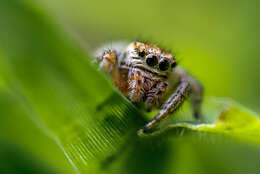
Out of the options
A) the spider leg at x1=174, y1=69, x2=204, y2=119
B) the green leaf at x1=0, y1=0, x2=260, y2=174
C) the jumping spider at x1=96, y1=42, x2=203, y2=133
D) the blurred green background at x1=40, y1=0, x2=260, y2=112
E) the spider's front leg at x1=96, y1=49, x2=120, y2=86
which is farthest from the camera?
the blurred green background at x1=40, y1=0, x2=260, y2=112

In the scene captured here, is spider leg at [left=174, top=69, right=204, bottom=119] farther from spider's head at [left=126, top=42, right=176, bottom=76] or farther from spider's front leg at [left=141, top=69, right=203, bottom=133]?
spider's head at [left=126, top=42, right=176, bottom=76]

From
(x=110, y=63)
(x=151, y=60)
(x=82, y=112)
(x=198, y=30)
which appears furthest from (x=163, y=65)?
(x=198, y=30)

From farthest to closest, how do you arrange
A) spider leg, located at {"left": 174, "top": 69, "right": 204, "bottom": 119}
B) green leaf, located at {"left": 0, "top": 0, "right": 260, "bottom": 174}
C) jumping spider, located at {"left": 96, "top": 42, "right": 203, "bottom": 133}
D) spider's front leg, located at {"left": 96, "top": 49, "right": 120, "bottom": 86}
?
spider leg, located at {"left": 174, "top": 69, "right": 204, "bottom": 119}, spider's front leg, located at {"left": 96, "top": 49, "right": 120, "bottom": 86}, jumping spider, located at {"left": 96, "top": 42, "right": 203, "bottom": 133}, green leaf, located at {"left": 0, "top": 0, "right": 260, "bottom": 174}

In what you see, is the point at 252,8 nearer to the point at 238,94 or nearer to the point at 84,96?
the point at 238,94

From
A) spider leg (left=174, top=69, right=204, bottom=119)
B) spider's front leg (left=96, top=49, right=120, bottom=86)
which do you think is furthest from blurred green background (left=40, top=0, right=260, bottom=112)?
spider's front leg (left=96, top=49, right=120, bottom=86)

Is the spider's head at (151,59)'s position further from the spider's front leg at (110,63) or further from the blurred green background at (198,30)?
the blurred green background at (198,30)

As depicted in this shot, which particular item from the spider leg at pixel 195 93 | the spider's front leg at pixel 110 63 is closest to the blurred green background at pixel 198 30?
the spider leg at pixel 195 93

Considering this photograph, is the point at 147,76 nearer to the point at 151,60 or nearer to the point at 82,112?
the point at 151,60
